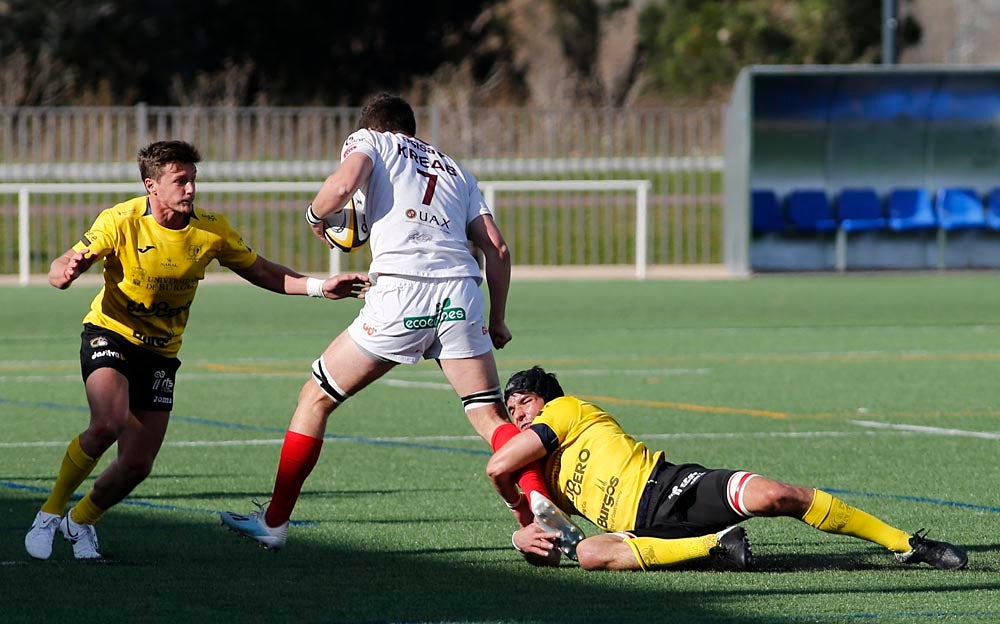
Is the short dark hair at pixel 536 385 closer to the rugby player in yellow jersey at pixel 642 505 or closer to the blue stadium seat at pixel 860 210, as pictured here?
the rugby player in yellow jersey at pixel 642 505

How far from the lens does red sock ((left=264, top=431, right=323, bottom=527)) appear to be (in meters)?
→ 7.42

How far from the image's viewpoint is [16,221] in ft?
109

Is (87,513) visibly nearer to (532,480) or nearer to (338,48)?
(532,480)

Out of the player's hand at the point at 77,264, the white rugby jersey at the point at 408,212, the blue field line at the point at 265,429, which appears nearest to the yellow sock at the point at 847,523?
the white rugby jersey at the point at 408,212

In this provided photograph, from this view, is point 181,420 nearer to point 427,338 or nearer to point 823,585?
point 427,338

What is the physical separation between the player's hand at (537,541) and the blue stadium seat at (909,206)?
76.4ft

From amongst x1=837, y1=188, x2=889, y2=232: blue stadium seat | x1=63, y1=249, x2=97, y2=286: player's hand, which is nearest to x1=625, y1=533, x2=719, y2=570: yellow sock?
x1=63, y1=249, x2=97, y2=286: player's hand

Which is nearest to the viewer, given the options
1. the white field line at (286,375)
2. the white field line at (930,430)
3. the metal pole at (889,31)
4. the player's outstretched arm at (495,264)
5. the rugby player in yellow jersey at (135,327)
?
the rugby player in yellow jersey at (135,327)

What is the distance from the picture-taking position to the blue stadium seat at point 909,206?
2934cm

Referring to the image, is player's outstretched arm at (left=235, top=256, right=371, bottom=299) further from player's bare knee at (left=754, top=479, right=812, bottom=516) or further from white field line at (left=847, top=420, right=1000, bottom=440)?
white field line at (left=847, top=420, right=1000, bottom=440)

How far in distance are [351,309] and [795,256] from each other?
365 inches

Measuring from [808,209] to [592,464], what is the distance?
2238 centimetres

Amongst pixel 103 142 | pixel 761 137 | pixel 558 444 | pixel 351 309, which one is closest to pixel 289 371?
pixel 351 309

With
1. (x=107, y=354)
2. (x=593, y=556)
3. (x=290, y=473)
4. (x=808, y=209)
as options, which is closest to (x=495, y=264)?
(x=290, y=473)
